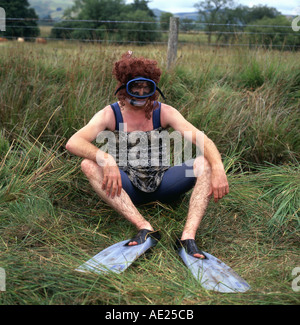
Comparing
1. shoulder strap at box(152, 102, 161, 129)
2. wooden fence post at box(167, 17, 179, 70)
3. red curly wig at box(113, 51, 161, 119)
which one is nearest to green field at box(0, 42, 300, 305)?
wooden fence post at box(167, 17, 179, 70)

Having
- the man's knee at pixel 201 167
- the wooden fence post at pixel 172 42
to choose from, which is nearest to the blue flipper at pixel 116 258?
the man's knee at pixel 201 167

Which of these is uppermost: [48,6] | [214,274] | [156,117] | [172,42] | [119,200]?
[48,6]

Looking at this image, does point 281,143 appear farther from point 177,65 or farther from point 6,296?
point 6,296

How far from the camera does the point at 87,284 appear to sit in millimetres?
1971

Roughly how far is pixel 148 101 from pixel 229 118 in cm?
144

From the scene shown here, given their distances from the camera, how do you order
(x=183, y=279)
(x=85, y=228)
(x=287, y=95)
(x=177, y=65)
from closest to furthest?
1. (x=183, y=279)
2. (x=85, y=228)
3. (x=287, y=95)
4. (x=177, y=65)

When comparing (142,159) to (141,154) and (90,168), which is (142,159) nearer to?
(141,154)

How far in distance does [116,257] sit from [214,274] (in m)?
0.58

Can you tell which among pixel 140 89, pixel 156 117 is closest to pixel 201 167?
pixel 156 117

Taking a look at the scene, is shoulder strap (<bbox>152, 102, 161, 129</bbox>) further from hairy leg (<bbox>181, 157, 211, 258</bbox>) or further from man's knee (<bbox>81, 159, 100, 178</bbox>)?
man's knee (<bbox>81, 159, 100, 178</bbox>)

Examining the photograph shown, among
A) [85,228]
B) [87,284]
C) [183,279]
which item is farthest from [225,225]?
[87,284]

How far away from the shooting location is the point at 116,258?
227 centimetres

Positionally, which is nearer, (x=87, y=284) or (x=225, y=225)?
(x=87, y=284)
